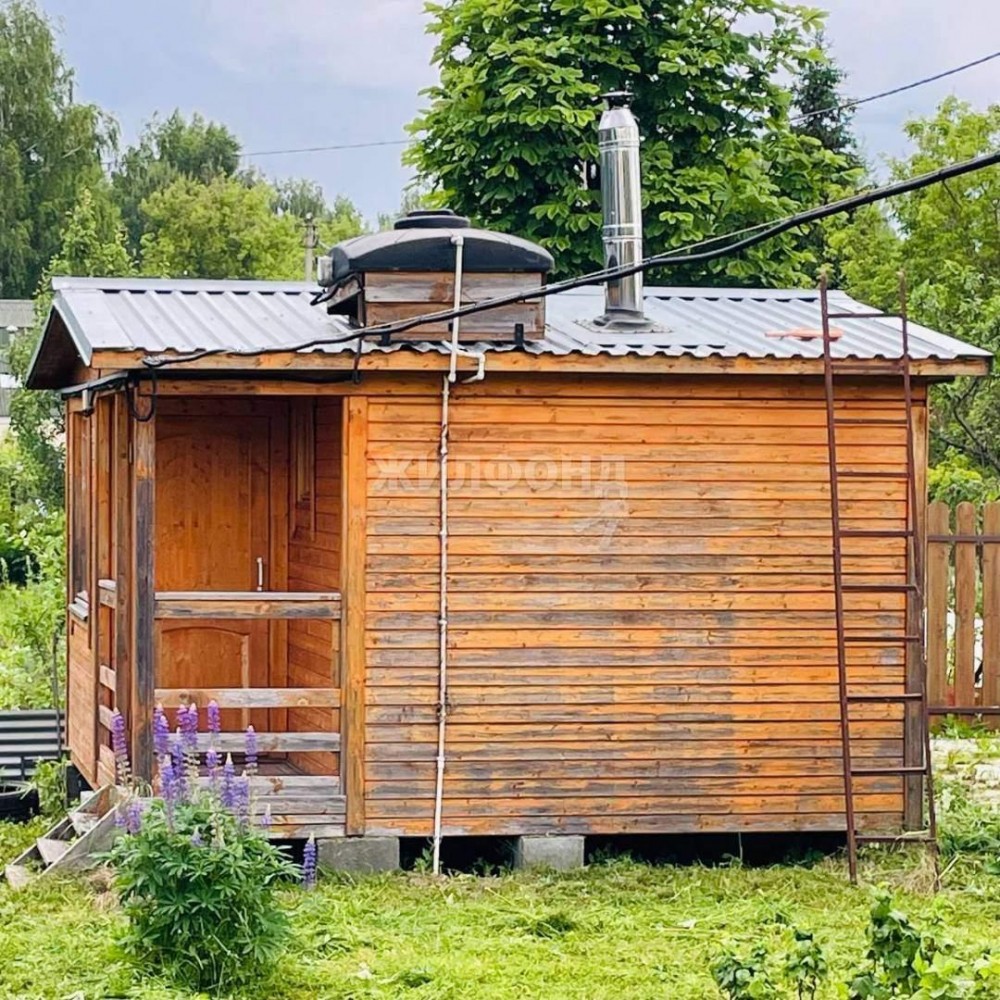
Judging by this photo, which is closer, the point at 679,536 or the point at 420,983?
the point at 420,983

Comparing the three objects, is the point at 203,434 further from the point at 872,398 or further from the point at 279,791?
the point at 872,398

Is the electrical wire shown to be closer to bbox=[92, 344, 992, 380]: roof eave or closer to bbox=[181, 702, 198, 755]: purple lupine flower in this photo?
bbox=[92, 344, 992, 380]: roof eave

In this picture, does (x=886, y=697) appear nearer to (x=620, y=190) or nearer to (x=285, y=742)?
(x=285, y=742)

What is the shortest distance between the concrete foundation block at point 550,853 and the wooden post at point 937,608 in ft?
19.4

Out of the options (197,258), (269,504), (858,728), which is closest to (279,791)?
(269,504)

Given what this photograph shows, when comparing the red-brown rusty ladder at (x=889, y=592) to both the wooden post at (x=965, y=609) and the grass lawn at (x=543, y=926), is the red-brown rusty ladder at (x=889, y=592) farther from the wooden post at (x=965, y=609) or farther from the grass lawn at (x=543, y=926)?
the wooden post at (x=965, y=609)

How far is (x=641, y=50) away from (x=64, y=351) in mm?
9522

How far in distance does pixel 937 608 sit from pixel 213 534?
6594mm

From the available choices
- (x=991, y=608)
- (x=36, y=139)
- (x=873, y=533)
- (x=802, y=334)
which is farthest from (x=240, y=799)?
(x=36, y=139)

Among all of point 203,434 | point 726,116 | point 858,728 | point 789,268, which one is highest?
point 726,116

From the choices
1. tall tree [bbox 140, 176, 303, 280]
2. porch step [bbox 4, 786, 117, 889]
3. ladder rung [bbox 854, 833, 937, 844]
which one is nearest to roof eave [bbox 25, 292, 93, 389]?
Result: porch step [bbox 4, 786, 117, 889]

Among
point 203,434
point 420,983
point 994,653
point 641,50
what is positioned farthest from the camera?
point 641,50

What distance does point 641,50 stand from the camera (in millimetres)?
20000

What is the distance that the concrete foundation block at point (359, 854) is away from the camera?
9867 mm
